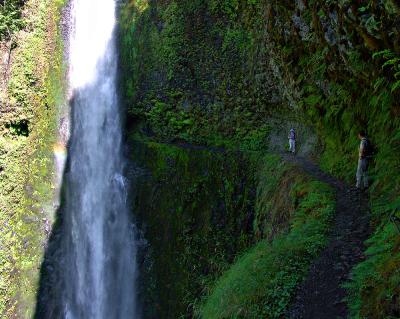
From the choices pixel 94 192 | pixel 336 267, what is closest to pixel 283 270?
pixel 336 267

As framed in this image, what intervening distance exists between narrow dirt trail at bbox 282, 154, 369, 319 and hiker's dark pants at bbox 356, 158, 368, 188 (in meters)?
0.45

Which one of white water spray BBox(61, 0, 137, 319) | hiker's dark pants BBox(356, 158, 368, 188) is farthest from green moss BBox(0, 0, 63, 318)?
hiker's dark pants BBox(356, 158, 368, 188)

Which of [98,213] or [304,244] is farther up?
[304,244]

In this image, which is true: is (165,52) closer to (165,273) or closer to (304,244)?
(165,273)

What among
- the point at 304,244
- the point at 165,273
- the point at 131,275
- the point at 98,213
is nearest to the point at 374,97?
the point at 304,244

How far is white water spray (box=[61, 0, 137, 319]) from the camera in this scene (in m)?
17.0

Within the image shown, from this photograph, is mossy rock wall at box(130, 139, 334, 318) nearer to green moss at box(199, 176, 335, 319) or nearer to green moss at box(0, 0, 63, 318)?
green moss at box(199, 176, 335, 319)

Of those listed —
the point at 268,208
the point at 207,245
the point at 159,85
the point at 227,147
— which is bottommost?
the point at 207,245

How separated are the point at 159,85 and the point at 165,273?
8595 millimetres

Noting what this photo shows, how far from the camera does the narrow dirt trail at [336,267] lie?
5.24m

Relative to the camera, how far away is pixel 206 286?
45.8 feet

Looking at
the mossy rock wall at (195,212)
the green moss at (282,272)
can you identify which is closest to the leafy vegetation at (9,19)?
the mossy rock wall at (195,212)

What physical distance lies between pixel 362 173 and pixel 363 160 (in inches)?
13.0

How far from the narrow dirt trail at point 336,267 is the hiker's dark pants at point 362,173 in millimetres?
454
